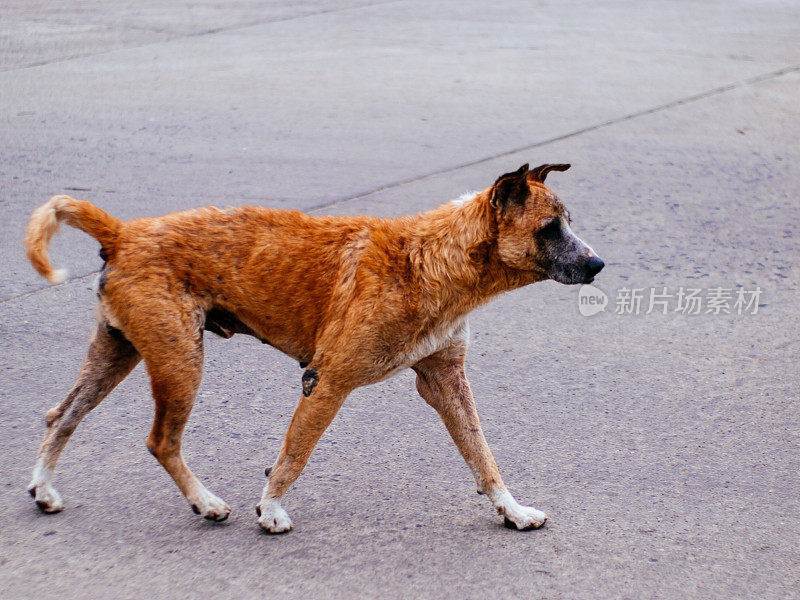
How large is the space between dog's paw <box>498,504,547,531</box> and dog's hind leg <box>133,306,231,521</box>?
3.70ft

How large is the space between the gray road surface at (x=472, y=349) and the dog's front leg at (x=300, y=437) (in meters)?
0.12

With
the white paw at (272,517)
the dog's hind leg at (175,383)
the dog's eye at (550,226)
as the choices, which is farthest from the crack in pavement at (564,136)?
the dog's eye at (550,226)

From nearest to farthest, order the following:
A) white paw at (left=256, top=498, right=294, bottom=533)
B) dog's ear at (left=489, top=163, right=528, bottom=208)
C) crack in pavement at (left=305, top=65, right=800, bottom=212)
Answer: dog's ear at (left=489, top=163, right=528, bottom=208), white paw at (left=256, top=498, right=294, bottom=533), crack in pavement at (left=305, top=65, right=800, bottom=212)

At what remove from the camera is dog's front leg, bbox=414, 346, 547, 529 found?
391cm

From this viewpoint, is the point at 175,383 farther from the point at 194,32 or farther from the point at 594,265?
the point at 194,32

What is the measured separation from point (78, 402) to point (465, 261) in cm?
166

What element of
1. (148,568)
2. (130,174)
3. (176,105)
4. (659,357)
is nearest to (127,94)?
(176,105)

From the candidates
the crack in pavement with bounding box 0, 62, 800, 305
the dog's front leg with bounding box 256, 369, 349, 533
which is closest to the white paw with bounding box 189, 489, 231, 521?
the dog's front leg with bounding box 256, 369, 349, 533

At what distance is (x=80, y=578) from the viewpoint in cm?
352

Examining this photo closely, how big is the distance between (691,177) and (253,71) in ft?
17.7

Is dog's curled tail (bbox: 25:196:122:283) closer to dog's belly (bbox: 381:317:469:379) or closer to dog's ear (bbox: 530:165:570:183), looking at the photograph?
dog's belly (bbox: 381:317:469:379)

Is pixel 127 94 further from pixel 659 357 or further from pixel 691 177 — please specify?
pixel 659 357

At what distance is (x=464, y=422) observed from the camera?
399 cm

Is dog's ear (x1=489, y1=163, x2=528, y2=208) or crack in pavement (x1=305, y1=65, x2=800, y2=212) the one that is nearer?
dog's ear (x1=489, y1=163, x2=528, y2=208)
